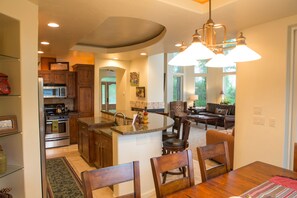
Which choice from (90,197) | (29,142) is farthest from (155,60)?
(90,197)

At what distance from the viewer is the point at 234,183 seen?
5.30 feet

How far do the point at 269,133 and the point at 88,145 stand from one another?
10.5ft

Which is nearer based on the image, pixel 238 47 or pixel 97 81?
pixel 238 47

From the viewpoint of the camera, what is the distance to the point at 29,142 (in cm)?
215

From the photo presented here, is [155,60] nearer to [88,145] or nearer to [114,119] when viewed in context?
[114,119]

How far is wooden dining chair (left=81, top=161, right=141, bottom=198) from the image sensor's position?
1.23 meters

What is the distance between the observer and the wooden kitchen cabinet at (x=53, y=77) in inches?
223

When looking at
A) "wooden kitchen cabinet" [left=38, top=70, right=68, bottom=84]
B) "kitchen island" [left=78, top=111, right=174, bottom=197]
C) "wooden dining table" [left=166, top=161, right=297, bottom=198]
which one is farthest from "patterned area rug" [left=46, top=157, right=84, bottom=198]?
"wooden kitchen cabinet" [left=38, top=70, right=68, bottom=84]

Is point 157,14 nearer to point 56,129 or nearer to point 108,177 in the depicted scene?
point 108,177

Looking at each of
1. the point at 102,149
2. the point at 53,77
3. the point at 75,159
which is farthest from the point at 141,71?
the point at 102,149

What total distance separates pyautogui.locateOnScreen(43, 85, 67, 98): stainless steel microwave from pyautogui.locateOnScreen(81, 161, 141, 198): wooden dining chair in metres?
5.05

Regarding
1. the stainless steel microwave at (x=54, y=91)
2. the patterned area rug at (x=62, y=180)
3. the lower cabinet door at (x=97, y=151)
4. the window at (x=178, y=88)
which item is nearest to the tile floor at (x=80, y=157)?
the patterned area rug at (x=62, y=180)

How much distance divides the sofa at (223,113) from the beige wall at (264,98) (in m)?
4.50

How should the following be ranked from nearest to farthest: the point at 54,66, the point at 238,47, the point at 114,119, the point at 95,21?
1. the point at 238,47
2. the point at 95,21
3. the point at 114,119
4. the point at 54,66
